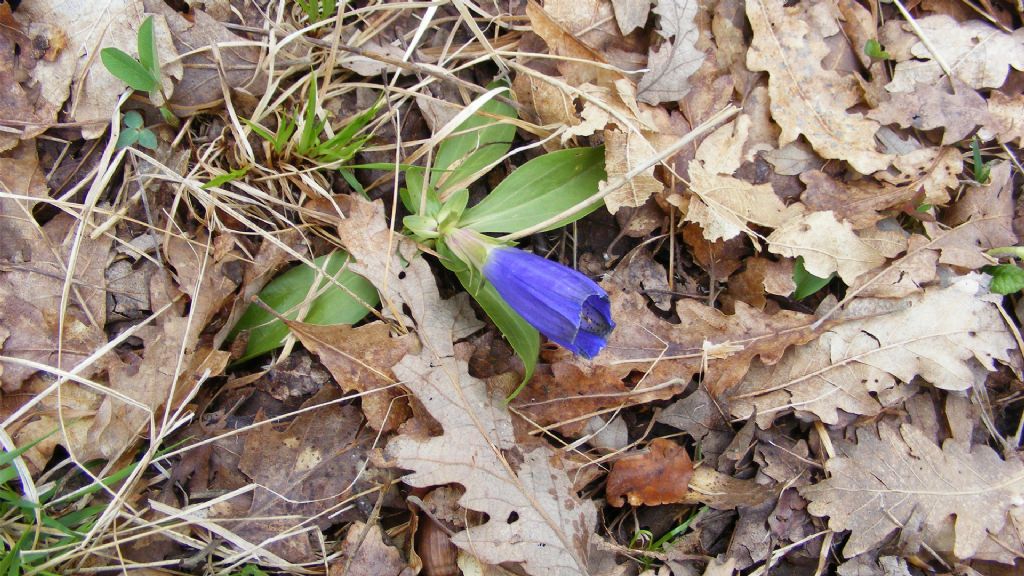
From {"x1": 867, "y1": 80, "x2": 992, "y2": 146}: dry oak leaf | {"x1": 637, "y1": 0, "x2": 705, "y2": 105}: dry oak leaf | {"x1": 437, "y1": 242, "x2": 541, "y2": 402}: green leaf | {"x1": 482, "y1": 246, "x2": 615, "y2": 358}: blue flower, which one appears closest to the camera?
{"x1": 482, "y1": 246, "x2": 615, "y2": 358}: blue flower

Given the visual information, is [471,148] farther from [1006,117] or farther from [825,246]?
[1006,117]

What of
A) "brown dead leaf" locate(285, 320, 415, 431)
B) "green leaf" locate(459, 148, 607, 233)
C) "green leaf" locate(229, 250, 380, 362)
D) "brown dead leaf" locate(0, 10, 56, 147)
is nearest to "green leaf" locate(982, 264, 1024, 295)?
"green leaf" locate(459, 148, 607, 233)

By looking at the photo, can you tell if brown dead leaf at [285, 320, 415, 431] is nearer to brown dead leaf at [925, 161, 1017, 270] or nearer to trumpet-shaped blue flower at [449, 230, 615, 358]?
trumpet-shaped blue flower at [449, 230, 615, 358]

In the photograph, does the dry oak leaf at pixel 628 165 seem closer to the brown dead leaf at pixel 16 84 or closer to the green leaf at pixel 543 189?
the green leaf at pixel 543 189

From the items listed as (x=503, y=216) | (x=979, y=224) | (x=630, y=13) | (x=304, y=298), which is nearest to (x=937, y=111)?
(x=979, y=224)

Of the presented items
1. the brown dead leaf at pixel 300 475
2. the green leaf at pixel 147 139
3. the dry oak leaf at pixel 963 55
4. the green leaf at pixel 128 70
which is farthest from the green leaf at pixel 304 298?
the dry oak leaf at pixel 963 55

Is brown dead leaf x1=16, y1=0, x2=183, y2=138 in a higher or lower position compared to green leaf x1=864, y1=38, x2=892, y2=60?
higher
